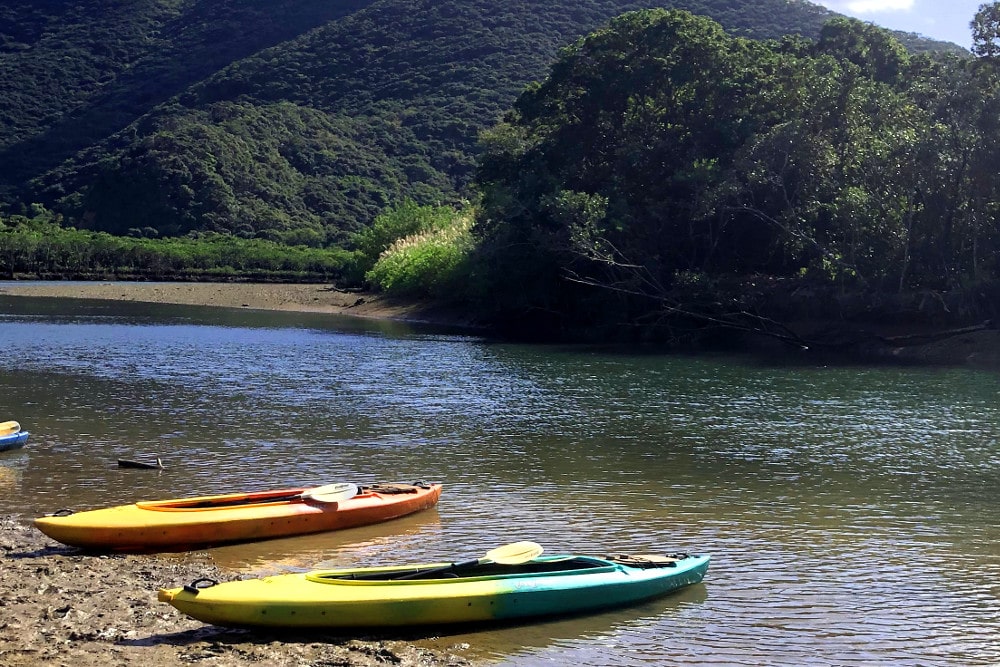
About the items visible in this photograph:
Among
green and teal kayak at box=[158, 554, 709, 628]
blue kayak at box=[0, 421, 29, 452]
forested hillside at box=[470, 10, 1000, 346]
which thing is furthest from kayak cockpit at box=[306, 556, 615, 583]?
forested hillside at box=[470, 10, 1000, 346]

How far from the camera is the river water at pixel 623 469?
11.1 meters

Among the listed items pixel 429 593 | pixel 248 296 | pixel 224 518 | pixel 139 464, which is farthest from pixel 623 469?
pixel 248 296

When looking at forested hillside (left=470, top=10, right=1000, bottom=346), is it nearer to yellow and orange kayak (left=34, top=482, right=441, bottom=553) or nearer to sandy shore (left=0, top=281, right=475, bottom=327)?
sandy shore (left=0, top=281, right=475, bottom=327)

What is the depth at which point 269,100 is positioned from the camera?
13388cm

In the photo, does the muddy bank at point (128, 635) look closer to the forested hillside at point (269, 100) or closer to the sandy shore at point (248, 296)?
the sandy shore at point (248, 296)

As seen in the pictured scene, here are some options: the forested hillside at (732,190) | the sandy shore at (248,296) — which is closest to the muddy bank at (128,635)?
the forested hillside at (732,190)

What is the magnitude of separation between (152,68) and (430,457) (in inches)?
5928

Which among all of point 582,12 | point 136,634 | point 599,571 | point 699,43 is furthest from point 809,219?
point 582,12

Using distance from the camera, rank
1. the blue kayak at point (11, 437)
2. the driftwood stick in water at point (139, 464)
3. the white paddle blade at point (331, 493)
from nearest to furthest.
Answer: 1. the white paddle blade at point (331, 493)
2. the driftwood stick in water at point (139, 464)
3. the blue kayak at point (11, 437)

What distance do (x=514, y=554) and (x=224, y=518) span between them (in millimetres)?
3842

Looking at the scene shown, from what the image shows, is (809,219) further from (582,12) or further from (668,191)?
(582,12)

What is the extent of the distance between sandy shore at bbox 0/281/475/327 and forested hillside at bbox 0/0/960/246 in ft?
82.5

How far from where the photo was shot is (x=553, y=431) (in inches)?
883

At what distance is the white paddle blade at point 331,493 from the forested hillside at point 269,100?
294 ft
